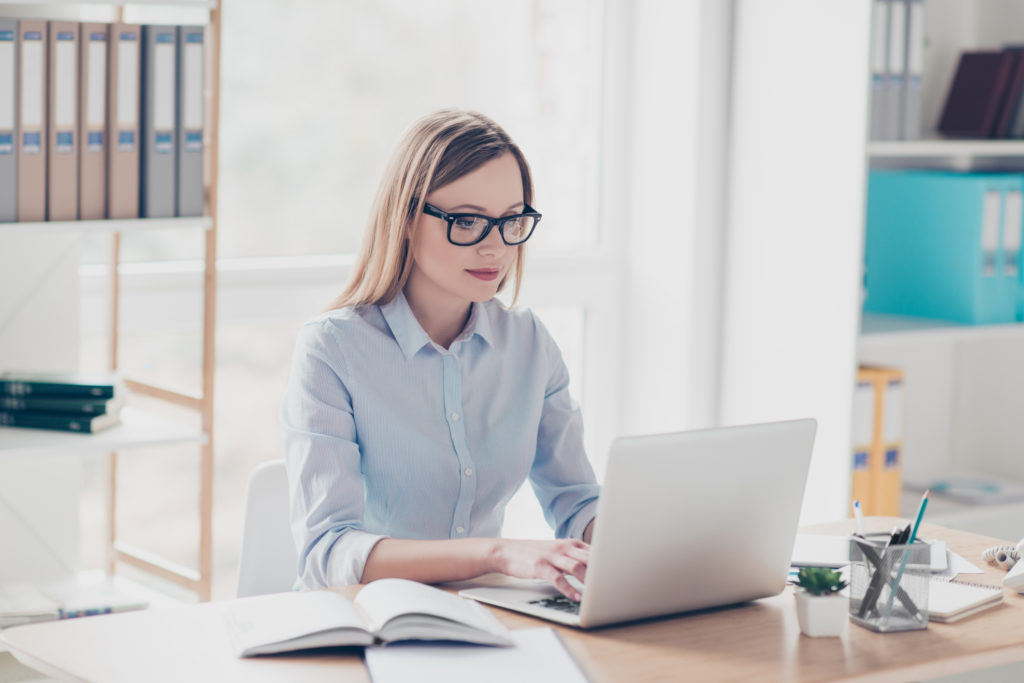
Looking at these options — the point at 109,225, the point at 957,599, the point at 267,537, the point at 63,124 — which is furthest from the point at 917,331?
the point at 63,124

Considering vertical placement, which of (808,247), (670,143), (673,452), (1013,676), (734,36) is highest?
(734,36)

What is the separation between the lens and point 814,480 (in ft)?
10.0

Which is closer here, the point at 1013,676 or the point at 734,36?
the point at 1013,676

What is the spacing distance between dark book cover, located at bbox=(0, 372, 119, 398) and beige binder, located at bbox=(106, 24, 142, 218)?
1.03ft

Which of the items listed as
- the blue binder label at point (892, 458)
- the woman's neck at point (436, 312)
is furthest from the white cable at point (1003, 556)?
the blue binder label at point (892, 458)

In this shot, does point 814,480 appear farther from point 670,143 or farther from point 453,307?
point 453,307

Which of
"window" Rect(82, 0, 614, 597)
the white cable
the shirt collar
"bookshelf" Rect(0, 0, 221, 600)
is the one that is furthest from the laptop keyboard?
"window" Rect(82, 0, 614, 597)

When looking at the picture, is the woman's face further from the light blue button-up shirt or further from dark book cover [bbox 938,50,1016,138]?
dark book cover [bbox 938,50,1016,138]

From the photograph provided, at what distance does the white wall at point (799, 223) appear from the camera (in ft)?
9.47

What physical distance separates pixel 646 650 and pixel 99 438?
130 centimetres

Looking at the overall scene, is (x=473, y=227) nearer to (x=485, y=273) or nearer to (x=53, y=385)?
(x=485, y=273)

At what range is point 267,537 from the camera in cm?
197

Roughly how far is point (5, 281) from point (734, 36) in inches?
71.1

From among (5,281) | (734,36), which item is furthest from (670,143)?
(5,281)
